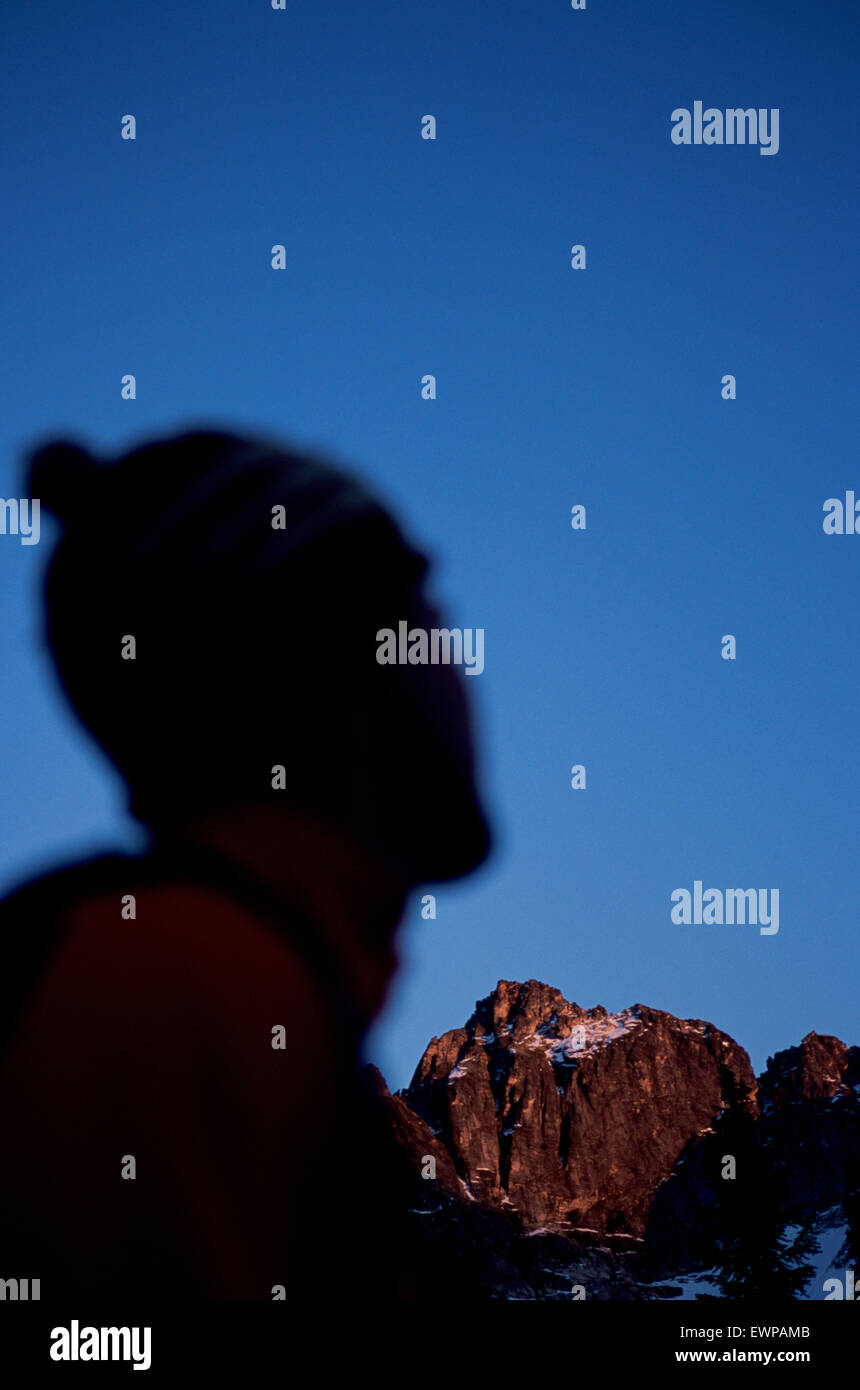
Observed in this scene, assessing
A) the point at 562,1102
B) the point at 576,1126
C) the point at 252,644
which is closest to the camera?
the point at 252,644

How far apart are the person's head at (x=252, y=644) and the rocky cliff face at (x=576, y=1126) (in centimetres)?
8626

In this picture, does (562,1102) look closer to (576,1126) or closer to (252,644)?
(576,1126)

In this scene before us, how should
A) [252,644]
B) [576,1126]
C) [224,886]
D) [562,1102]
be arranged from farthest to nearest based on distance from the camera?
[576,1126], [562,1102], [252,644], [224,886]

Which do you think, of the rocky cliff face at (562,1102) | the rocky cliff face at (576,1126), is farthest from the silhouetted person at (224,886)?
the rocky cliff face at (562,1102)

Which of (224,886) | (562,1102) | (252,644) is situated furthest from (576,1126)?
(252,644)

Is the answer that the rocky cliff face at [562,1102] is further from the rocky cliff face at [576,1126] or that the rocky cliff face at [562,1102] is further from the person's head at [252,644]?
the person's head at [252,644]

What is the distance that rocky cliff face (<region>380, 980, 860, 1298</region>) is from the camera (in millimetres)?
107188

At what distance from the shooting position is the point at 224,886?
49.7 ft

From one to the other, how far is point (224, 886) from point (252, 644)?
324cm

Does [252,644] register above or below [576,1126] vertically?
above

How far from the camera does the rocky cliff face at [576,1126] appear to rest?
107 metres

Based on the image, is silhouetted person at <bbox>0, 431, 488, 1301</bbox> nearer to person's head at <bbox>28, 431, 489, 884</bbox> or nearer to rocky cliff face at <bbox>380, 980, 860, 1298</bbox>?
person's head at <bbox>28, 431, 489, 884</bbox>

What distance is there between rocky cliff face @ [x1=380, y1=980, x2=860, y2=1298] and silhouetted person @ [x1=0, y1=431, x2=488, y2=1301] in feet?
283
